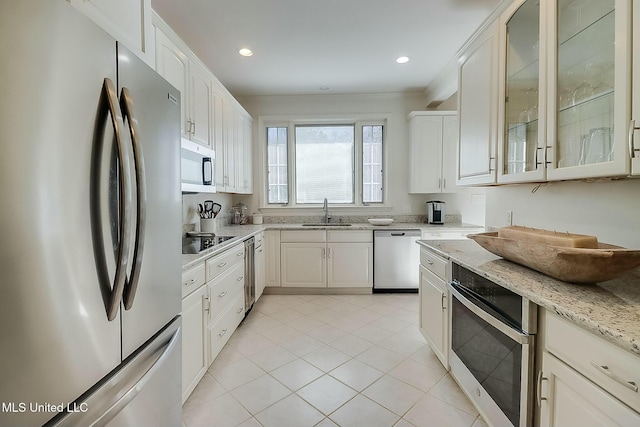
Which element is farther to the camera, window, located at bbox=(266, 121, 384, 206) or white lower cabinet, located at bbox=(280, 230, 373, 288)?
window, located at bbox=(266, 121, 384, 206)

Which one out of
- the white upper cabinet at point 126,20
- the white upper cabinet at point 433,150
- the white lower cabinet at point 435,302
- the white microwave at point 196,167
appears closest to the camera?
the white upper cabinet at point 126,20

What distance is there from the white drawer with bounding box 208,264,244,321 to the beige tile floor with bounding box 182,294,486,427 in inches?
16.0

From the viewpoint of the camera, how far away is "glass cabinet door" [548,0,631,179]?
109 centimetres

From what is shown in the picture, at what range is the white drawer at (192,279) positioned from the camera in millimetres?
1572

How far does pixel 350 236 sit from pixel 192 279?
231 centimetres

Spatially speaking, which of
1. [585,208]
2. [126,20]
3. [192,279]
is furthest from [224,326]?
[585,208]

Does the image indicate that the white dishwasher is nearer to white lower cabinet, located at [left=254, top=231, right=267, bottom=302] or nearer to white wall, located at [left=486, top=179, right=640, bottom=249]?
white lower cabinet, located at [left=254, top=231, right=267, bottom=302]

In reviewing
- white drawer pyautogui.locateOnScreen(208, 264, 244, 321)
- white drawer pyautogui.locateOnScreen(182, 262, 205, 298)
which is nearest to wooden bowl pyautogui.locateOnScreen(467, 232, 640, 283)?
→ white drawer pyautogui.locateOnScreen(182, 262, 205, 298)

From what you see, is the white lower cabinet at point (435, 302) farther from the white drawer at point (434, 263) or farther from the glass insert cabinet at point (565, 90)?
the glass insert cabinet at point (565, 90)

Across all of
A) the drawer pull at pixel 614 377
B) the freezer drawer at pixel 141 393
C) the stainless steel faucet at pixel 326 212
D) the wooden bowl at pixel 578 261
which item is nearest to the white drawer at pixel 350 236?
the stainless steel faucet at pixel 326 212

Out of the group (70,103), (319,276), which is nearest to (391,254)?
(319,276)

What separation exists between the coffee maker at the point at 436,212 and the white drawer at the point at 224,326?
2.64 metres

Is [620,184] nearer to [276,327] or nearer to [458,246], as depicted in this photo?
[458,246]

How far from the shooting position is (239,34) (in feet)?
8.48
